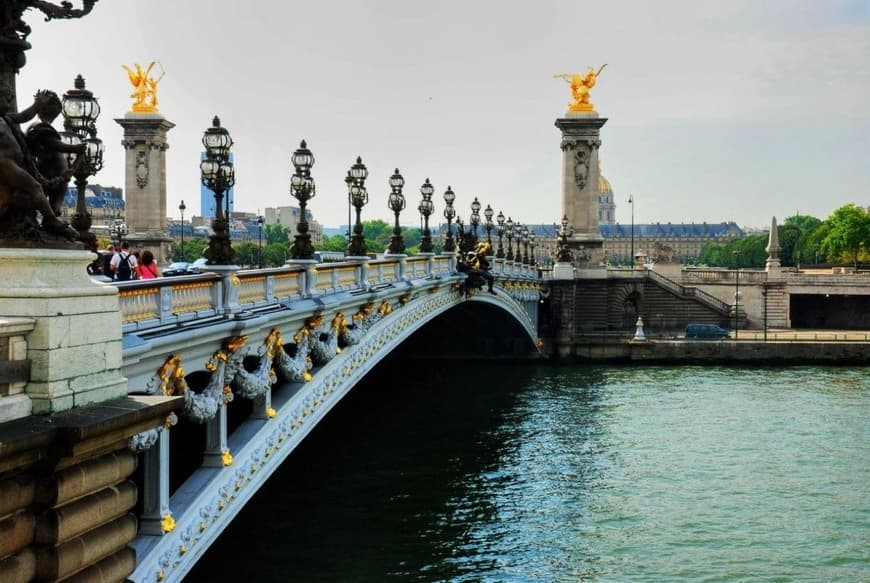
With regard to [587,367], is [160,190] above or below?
above

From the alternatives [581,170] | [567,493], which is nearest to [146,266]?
[567,493]

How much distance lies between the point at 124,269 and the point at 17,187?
6.51 meters

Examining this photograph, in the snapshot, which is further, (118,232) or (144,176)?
(144,176)

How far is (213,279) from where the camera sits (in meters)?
13.1

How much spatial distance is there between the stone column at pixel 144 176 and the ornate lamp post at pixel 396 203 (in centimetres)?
3335

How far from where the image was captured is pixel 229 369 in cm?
1312

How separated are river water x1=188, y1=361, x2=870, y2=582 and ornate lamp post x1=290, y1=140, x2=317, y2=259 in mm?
4803


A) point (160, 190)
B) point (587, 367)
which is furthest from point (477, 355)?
point (160, 190)

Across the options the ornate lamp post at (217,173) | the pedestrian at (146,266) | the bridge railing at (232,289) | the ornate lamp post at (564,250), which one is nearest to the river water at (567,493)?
the bridge railing at (232,289)

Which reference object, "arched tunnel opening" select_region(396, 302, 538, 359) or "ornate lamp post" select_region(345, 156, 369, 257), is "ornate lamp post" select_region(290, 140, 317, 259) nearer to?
"ornate lamp post" select_region(345, 156, 369, 257)

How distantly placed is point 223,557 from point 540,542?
5.65m

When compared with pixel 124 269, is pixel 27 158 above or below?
above

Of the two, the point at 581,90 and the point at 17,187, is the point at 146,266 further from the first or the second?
the point at 581,90

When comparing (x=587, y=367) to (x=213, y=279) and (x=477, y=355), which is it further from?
(x=213, y=279)
